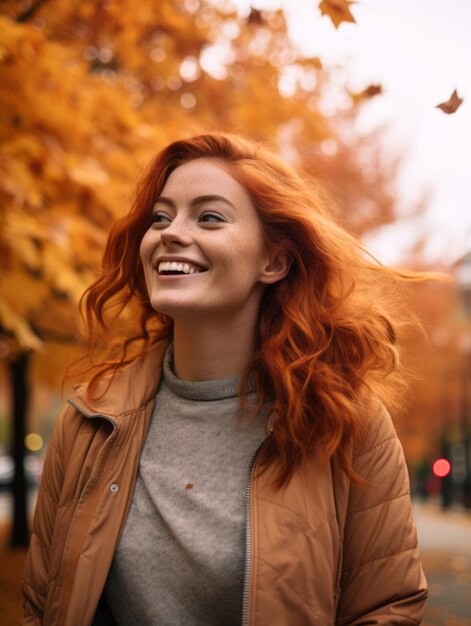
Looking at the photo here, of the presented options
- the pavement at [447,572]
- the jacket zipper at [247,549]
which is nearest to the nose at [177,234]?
the jacket zipper at [247,549]

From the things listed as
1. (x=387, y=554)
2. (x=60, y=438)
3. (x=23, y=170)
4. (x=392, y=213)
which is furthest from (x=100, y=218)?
(x=392, y=213)

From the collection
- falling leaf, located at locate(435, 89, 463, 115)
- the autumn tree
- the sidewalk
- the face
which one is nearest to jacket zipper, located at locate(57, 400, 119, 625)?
the face

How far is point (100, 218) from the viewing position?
515cm

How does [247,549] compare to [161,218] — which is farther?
[161,218]

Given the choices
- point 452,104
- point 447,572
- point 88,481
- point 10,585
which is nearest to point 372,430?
point 88,481

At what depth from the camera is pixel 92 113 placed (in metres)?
5.13

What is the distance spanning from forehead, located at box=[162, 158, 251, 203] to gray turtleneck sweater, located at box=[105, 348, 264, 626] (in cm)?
64

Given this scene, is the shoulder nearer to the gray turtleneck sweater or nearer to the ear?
the gray turtleneck sweater

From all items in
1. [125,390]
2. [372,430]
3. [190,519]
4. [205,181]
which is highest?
[205,181]

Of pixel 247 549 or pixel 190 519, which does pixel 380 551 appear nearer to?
pixel 247 549

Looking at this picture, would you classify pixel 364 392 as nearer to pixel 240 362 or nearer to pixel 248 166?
pixel 240 362

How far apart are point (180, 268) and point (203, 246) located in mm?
104

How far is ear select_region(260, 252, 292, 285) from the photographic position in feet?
7.72

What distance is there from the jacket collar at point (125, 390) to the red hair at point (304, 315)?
0.06 meters
